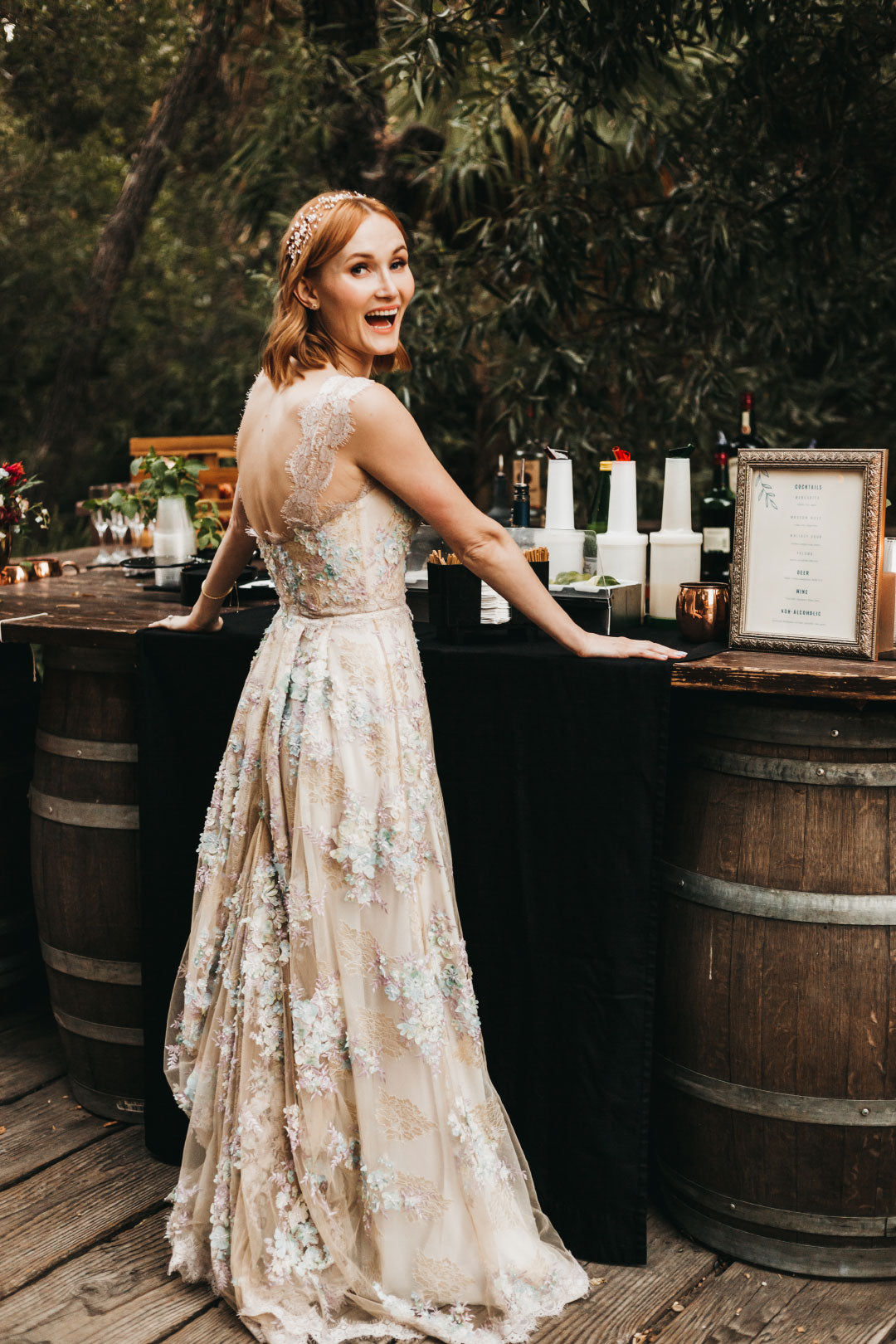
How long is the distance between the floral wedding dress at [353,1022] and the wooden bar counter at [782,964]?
1.22 ft

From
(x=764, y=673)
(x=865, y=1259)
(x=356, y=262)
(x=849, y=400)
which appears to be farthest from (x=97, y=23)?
(x=865, y=1259)

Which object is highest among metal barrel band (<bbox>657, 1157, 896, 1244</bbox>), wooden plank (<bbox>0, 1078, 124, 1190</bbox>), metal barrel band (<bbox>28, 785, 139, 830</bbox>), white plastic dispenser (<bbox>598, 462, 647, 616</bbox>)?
white plastic dispenser (<bbox>598, 462, 647, 616</bbox>)

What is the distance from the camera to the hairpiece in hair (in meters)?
1.83

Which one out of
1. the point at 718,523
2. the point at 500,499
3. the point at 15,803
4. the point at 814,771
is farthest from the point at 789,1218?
the point at 15,803

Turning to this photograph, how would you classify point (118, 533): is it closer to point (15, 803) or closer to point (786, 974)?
point (15, 803)

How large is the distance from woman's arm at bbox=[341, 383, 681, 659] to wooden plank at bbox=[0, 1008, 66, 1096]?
66.3 inches

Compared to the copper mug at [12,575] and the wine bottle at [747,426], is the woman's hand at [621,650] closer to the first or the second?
the wine bottle at [747,426]

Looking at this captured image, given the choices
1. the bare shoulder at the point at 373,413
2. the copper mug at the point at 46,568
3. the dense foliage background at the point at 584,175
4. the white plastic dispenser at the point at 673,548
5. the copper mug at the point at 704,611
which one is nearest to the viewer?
the bare shoulder at the point at 373,413

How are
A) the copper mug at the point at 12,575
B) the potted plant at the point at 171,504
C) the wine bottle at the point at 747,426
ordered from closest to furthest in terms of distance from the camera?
1. the wine bottle at the point at 747,426
2. the potted plant at the point at 171,504
3. the copper mug at the point at 12,575

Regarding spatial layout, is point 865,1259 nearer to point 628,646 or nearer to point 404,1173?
point 404,1173

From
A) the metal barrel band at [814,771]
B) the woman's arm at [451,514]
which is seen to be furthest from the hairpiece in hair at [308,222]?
the metal barrel band at [814,771]

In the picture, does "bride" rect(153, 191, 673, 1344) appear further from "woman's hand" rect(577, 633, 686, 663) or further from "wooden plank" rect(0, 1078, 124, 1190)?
"wooden plank" rect(0, 1078, 124, 1190)

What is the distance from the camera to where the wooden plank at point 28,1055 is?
9.08 ft

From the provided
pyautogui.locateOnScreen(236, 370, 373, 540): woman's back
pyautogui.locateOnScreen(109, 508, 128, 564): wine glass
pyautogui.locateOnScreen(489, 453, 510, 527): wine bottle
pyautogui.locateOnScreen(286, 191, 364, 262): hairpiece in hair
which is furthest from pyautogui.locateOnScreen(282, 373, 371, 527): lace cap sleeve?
pyautogui.locateOnScreen(109, 508, 128, 564): wine glass
